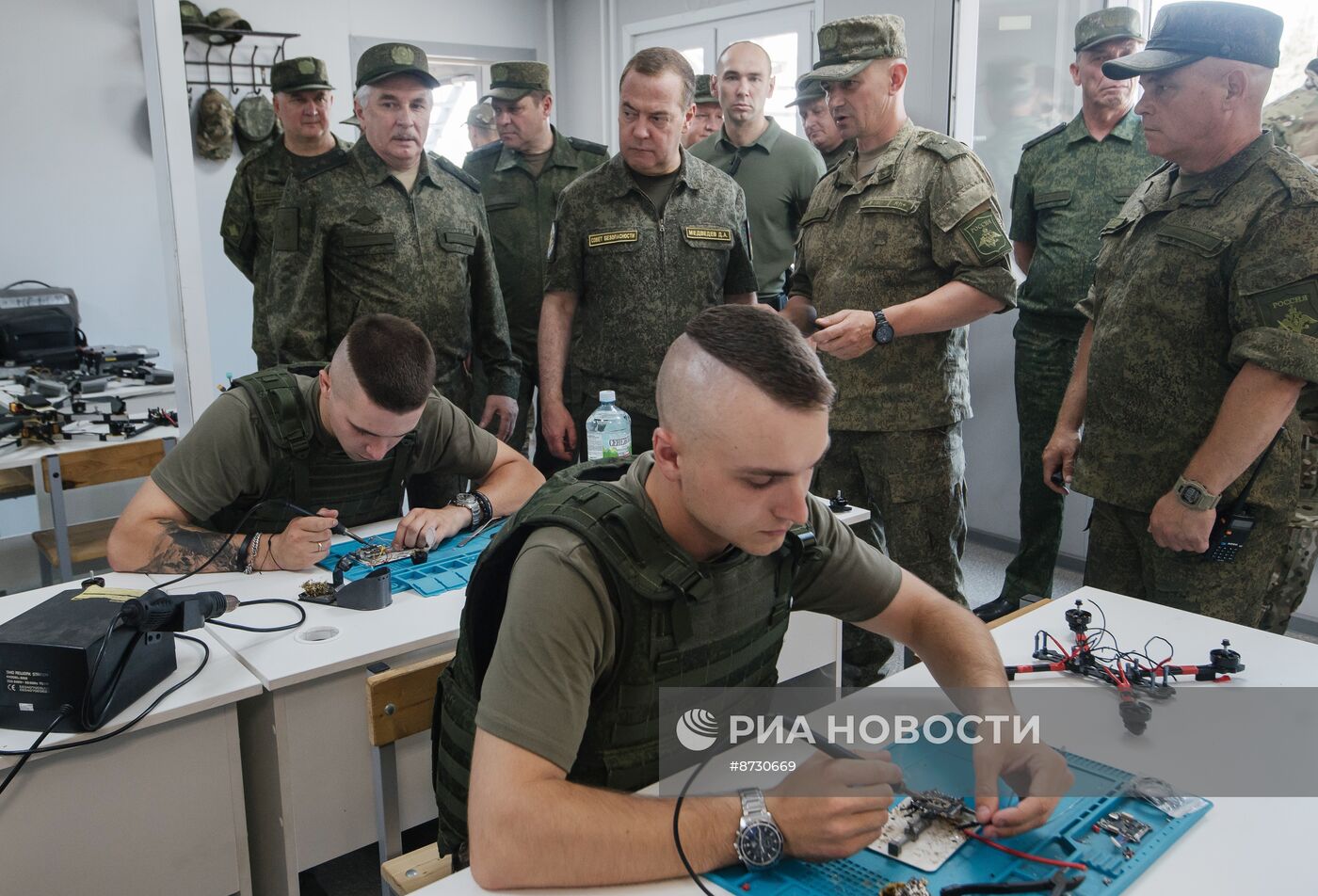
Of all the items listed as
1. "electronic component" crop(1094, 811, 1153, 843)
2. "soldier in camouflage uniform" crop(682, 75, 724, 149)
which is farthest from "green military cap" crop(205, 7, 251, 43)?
"electronic component" crop(1094, 811, 1153, 843)

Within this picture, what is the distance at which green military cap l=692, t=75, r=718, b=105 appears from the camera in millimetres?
4426

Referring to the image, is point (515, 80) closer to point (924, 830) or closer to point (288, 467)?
point (288, 467)

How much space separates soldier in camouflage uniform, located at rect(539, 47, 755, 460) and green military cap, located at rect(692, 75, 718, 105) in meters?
1.54

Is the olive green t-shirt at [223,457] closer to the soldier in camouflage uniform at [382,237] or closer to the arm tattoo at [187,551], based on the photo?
the arm tattoo at [187,551]

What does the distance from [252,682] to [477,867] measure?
69cm

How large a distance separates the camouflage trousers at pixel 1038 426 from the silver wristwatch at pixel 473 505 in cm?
210

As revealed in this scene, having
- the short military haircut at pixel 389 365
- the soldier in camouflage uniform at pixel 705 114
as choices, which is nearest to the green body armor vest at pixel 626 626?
the short military haircut at pixel 389 365

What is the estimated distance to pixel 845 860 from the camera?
3.46 feet

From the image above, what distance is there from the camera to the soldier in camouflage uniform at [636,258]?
2.89 m

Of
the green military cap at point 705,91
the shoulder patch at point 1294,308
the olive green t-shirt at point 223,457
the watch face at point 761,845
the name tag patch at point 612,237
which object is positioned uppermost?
the green military cap at point 705,91

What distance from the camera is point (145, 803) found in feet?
4.92

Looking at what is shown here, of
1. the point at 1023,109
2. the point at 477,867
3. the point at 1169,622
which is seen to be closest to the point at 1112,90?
the point at 1023,109

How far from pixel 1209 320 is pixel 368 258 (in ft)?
7.10

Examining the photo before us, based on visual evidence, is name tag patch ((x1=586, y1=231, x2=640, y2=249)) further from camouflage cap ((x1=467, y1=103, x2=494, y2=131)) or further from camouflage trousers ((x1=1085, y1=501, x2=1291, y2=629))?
camouflage cap ((x1=467, y1=103, x2=494, y2=131))
